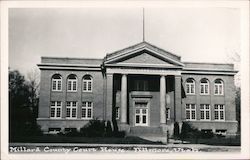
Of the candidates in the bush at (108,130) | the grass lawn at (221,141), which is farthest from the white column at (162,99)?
the bush at (108,130)

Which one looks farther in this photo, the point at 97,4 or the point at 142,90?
the point at 142,90

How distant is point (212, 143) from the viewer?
17172 mm

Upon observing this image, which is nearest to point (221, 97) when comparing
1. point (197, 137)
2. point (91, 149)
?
point (197, 137)

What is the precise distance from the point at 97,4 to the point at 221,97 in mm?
7755

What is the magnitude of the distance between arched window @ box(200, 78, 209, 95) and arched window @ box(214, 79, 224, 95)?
1.94ft

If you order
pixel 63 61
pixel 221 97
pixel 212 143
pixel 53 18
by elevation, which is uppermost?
pixel 53 18

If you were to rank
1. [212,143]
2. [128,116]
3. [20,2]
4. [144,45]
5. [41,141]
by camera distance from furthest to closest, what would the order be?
[128,116] → [144,45] → [212,143] → [41,141] → [20,2]

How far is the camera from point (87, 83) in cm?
2123

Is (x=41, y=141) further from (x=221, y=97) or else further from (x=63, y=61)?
(x=221, y=97)

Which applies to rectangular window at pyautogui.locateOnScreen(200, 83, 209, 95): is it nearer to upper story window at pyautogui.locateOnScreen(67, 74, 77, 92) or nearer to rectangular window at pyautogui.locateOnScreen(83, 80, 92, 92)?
rectangular window at pyautogui.locateOnScreen(83, 80, 92, 92)

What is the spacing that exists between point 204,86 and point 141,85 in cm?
355

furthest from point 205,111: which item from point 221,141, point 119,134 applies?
point 119,134

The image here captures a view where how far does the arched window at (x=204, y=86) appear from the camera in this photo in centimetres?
2012

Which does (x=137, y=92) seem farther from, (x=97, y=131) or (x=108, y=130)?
(x=97, y=131)
